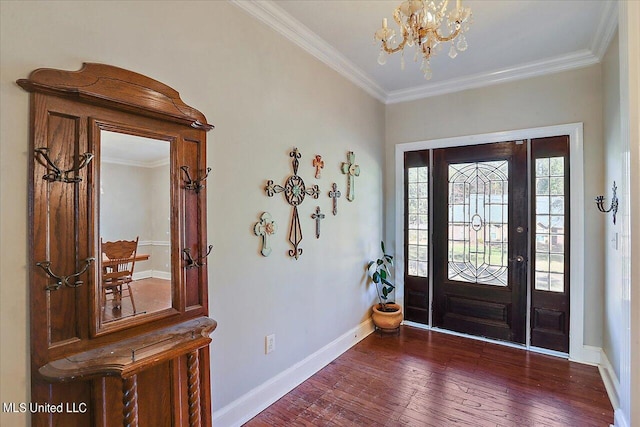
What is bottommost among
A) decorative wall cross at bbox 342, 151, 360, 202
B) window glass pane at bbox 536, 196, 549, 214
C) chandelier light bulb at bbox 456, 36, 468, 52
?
window glass pane at bbox 536, 196, 549, 214

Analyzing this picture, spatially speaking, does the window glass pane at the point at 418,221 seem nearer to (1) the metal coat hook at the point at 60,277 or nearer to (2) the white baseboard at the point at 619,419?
(2) the white baseboard at the point at 619,419

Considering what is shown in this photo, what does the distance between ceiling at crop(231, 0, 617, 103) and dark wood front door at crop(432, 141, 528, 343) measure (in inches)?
29.6

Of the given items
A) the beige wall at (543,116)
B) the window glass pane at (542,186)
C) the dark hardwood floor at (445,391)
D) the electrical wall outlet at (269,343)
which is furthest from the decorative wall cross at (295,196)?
the window glass pane at (542,186)

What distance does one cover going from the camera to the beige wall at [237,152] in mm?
1175

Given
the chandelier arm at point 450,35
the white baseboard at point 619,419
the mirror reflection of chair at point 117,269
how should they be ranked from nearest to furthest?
the mirror reflection of chair at point 117,269 → the chandelier arm at point 450,35 → the white baseboard at point 619,419

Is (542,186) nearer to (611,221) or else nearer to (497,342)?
(611,221)

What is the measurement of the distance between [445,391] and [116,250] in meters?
2.38

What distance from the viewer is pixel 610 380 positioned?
7.83ft

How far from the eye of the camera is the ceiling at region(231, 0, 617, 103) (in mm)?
2154

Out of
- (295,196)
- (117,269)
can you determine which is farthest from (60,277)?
(295,196)

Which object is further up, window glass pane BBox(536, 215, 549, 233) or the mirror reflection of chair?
window glass pane BBox(536, 215, 549, 233)

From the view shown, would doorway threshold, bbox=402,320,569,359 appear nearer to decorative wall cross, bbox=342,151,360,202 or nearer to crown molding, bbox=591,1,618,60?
decorative wall cross, bbox=342,151,360,202

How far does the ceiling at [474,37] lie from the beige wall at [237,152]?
0.47 ft

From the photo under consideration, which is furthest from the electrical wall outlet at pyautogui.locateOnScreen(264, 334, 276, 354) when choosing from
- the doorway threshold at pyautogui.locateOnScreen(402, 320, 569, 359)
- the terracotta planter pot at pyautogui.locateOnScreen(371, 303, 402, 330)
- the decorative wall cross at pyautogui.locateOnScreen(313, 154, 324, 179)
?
the doorway threshold at pyautogui.locateOnScreen(402, 320, 569, 359)
